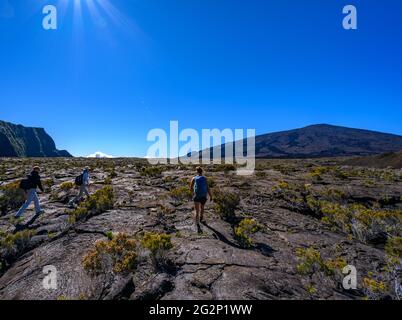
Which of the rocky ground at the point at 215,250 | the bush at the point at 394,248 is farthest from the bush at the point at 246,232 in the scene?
the bush at the point at 394,248

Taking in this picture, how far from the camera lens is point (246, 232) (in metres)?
8.80

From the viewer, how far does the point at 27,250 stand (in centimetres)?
802

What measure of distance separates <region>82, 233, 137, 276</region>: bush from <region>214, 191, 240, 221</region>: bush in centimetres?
432

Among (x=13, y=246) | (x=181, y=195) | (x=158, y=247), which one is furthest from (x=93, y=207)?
(x=158, y=247)

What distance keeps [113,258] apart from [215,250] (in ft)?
8.45

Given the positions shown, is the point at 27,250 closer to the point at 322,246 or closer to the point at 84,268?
the point at 84,268

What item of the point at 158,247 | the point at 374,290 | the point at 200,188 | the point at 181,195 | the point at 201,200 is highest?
the point at 200,188

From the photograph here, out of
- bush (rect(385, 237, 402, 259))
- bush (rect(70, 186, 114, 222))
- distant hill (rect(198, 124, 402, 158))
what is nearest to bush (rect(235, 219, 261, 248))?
bush (rect(385, 237, 402, 259))

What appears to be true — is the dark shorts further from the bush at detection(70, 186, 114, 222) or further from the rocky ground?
the bush at detection(70, 186, 114, 222)

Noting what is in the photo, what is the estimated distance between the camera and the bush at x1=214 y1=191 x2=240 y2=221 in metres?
10.5

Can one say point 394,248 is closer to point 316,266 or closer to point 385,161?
point 316,266

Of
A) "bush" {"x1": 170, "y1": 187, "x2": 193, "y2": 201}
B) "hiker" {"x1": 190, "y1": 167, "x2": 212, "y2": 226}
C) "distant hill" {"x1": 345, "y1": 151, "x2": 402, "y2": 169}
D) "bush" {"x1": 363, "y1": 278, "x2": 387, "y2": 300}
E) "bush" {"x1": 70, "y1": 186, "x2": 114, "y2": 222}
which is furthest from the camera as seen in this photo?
"distant hill" {"x1": 345, "y1": 151, "x2": 402, "y2": 169}
